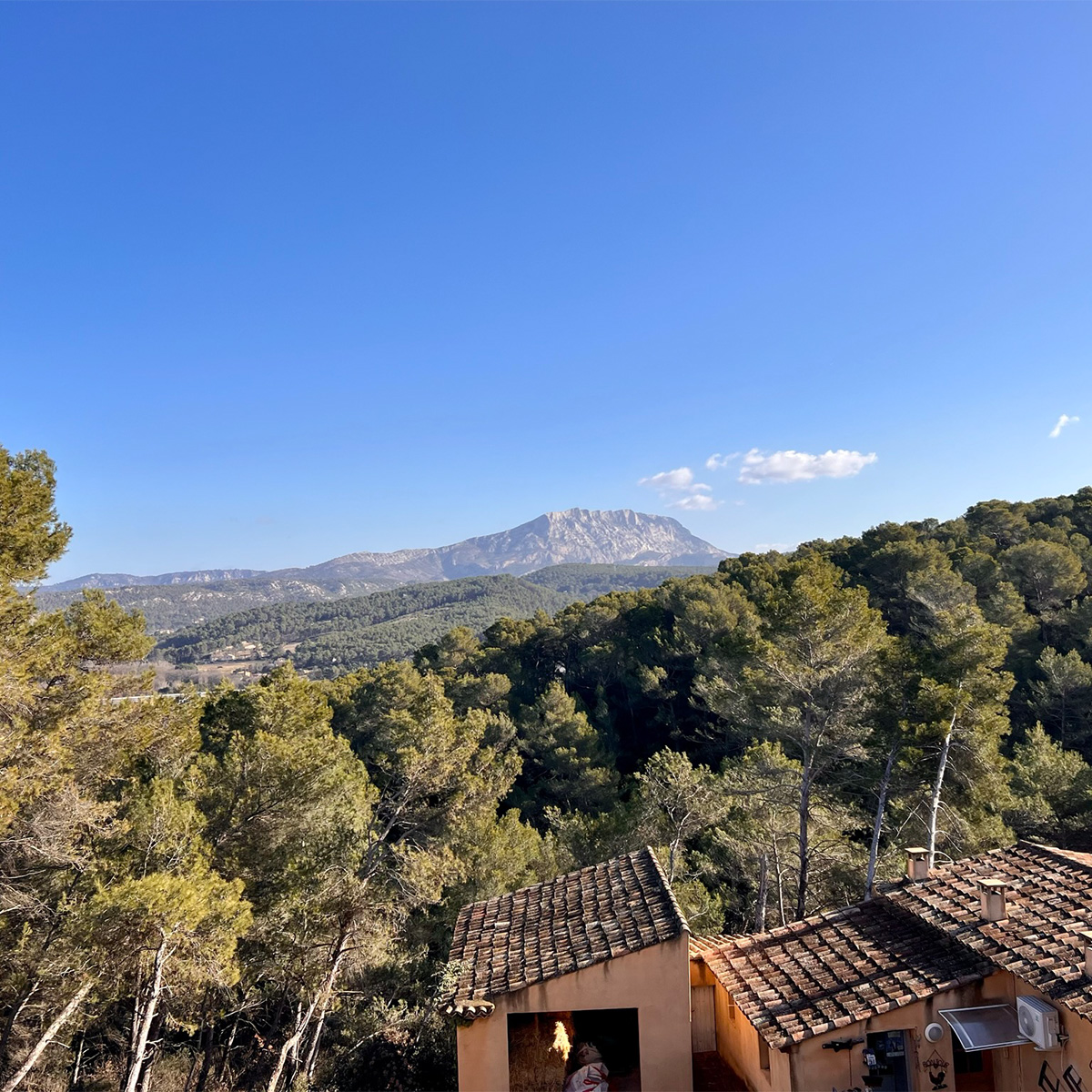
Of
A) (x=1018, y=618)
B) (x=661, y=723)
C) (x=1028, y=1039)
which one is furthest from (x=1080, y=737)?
(x=1028, y=1039)

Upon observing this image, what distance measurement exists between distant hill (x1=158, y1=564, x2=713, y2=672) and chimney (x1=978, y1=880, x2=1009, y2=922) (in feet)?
333

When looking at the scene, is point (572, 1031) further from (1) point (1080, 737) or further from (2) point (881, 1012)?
(1) point (1080, 737)

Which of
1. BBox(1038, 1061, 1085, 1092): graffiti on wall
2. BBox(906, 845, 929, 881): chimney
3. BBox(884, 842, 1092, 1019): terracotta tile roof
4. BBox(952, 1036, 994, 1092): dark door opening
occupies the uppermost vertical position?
BBox(884, 842, 1092, 1019): terracotta tile roof

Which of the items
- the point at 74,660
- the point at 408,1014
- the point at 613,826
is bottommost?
the point at 408,1014

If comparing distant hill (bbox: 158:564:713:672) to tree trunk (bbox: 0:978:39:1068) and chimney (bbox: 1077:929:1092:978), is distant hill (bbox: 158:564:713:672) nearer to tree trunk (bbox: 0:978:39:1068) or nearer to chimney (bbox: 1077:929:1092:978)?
tree trunk (bbox: 0:978:39:1068)

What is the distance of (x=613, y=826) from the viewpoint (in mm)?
14750

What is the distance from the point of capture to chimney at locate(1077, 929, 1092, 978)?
5312 mm

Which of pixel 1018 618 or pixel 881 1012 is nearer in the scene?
pixel 881 1012

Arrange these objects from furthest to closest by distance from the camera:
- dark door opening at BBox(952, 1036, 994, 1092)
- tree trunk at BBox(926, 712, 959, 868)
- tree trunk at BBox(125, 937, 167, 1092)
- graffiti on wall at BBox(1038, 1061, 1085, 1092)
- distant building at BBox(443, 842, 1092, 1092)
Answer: tree trunk at BBox(926, 712, 959, 868) < tree trunk at BBox(125, 937, 167, 1092) < dark door opening at BBox(952, 1036, 994, 1092) < distant building at BBox(443, 842, 1092, 1092) < graffiti on wall at BBox(1038, 1061, 1085, 1092)

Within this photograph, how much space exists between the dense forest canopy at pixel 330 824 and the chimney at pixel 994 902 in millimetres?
3964

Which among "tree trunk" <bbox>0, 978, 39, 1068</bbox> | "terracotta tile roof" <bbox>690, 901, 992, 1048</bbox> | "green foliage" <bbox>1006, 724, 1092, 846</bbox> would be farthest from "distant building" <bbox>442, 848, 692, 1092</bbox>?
"green foliage" <bbox>1006, 724, 1092, 846</bbox>

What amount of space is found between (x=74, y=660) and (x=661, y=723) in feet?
77.3

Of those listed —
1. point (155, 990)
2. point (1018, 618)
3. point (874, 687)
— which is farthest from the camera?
point (1018, 618)

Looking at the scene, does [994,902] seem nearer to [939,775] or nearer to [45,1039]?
[939,775]
